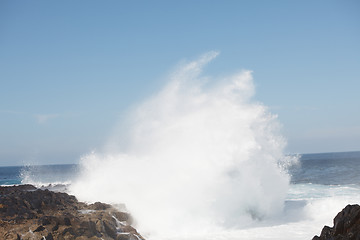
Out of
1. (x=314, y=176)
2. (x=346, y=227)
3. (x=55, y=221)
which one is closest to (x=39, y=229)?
(x=55, y=221)

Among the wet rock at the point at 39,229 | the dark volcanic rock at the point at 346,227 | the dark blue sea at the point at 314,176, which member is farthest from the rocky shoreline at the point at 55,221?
the dark blue sea at the point at 314,176

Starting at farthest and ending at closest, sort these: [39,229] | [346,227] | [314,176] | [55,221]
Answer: [314,176]
[55,221]
[39,229]
[346,227]

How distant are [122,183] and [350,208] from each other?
1323cm

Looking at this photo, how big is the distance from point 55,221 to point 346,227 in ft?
26.1

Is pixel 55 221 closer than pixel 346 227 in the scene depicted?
No

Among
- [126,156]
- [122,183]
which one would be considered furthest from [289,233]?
[126,156]

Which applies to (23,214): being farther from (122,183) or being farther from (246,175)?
(246,175)

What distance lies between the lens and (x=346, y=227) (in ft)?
17.9

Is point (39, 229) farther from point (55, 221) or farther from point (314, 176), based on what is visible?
point (314, 176)

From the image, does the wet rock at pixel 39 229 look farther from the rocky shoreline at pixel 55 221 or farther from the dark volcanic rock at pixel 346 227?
the dark volcanic rock at pixel 346 227

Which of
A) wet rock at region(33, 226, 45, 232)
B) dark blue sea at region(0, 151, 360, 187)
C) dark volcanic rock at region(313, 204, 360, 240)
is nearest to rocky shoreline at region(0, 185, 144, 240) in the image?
wet rock at region(33, 226, 45, 232)

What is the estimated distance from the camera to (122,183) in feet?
56.1

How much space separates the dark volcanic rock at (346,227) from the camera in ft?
16.7

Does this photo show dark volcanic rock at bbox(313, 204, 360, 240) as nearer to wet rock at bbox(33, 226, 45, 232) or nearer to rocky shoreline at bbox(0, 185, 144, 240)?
rocky shoreline at bbox(0, 185, 144, 240)
